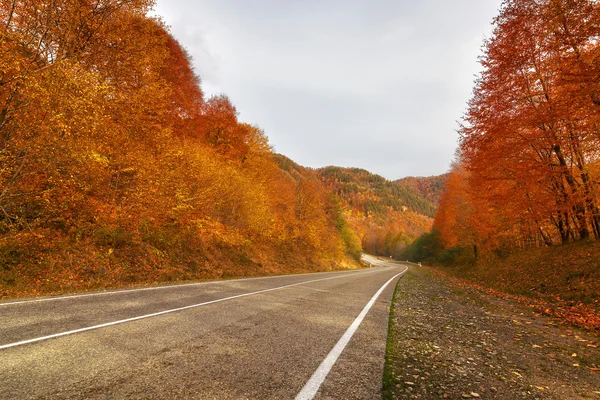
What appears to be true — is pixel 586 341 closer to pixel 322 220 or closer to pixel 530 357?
pixel 530 357

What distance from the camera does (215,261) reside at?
18.0 metres

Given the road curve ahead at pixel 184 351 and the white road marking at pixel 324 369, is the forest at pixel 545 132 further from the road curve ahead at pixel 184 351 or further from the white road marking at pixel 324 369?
the road curve ahead at pixel 184 351

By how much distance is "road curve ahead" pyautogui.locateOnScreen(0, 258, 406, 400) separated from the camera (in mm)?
2908

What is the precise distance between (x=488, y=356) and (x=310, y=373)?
302 centimetres

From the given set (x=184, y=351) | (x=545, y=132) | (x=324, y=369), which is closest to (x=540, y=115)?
(x=545, y=132)

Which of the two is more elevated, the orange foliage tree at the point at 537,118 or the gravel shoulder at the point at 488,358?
the orange foliage tree at the point at 537,118

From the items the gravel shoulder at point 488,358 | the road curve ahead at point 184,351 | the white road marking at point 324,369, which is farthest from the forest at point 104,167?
the gravel shoulder at point 488,358

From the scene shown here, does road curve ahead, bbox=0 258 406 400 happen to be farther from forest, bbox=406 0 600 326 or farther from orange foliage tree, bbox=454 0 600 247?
orange foliage tree, bbox=454 0 600 247

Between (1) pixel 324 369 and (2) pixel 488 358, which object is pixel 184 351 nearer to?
(1) pixel 324 369

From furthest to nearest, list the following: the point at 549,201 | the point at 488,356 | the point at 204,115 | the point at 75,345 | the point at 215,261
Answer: the point at 204,115 → the point at 215,261 → the point at 549,201 → the point at 488,356 → the point at 75,345

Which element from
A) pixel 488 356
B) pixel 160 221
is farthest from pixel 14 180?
pixel 488 356

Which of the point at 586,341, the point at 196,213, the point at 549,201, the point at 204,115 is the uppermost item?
the point at 204,115

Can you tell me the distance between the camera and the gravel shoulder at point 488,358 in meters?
3.27

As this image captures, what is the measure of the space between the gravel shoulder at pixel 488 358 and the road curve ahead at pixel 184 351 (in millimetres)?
400
